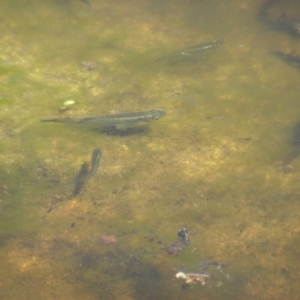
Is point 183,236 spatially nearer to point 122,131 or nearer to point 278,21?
point 122,131

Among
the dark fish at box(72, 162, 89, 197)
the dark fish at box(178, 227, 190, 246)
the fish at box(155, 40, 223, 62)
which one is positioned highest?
the fish at box(155, 40, 223, 62)

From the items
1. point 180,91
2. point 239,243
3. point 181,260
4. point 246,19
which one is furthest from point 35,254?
point 246,19

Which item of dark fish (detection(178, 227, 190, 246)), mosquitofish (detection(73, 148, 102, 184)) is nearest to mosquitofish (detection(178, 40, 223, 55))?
mosquitofish (detection(73, 148, 102, 184))

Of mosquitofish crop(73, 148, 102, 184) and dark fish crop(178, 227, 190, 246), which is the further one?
mosquitofish crop(73, 148, 102, 184)

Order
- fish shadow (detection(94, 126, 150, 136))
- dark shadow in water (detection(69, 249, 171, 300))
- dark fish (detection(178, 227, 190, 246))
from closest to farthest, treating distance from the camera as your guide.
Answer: dark shadow in water (detection(69, 249, 171, 300))
dark fish (detection(178, 227, 190, 246))
fish shadow (detection(94, 126, 150, 136))

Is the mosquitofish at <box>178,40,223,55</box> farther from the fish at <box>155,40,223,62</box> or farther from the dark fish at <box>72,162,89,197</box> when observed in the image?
the dark fish at <box>72,162,89,197</box>

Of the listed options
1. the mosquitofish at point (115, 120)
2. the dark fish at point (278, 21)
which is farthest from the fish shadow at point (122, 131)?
the dark fish at point (278, 21)

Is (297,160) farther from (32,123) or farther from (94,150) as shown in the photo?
(32,123)

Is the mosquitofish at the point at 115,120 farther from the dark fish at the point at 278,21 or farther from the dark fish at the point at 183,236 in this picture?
the dark fish at the point at 278,21
